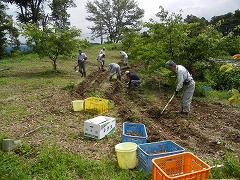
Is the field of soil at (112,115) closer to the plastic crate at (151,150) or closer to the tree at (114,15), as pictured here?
the plastic crate at (151,150)

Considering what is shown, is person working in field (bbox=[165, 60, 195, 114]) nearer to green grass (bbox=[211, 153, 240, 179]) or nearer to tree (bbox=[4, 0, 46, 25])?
green grass (bbox=[211, 153, 240, 179])

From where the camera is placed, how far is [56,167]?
6.39m

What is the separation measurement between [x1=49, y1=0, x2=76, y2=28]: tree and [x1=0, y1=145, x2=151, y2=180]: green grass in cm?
3723

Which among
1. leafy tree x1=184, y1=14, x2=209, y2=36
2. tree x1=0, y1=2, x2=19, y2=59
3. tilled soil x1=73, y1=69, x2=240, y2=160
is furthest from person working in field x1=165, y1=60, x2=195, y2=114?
tree x1=0, y1=2, x2=19, y2=59

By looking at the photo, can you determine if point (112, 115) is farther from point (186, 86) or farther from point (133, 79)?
point (133, 79)

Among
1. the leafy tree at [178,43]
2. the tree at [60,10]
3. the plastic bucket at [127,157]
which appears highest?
the tree at [60,10]

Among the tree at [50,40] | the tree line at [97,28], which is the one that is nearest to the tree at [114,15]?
the tree line at [97,28]

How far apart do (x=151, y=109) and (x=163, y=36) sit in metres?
4.94

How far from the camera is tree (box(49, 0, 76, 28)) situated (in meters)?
42.0

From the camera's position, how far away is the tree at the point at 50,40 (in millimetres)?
19531

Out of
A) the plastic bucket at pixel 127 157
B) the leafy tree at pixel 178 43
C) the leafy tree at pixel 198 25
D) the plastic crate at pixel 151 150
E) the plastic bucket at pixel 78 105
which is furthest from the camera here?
the leafy tree at pixel 198 25

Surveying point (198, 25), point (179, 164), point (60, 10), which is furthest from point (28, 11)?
point (179, 164)

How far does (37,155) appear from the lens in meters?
6.98

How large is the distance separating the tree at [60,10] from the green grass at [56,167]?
37234 millimetres
